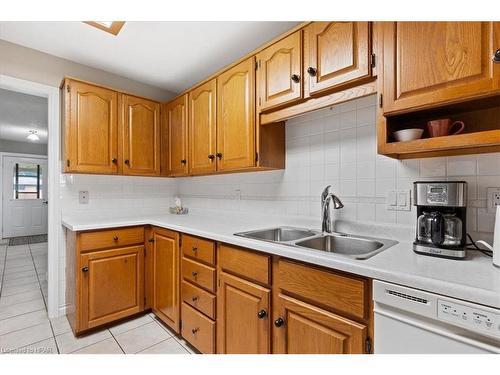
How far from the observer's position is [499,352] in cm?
69

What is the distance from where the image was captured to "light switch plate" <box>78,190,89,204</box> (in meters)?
2.37

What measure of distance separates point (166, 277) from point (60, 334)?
0.89 meters

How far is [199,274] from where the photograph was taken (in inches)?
65.8

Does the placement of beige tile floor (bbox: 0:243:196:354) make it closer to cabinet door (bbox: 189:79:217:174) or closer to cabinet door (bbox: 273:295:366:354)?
cabinet door (bbox: 273:295:366:354)

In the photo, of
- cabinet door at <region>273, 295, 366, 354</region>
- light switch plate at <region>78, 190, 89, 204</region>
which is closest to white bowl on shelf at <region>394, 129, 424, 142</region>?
cabinet door at <region>273, 295, 366, 354</region>

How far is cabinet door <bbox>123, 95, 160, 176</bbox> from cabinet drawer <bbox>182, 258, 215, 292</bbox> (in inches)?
45.5

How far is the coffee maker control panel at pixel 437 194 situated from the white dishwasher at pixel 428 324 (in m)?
0.44

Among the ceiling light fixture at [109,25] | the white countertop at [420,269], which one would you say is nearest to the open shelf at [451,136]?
the white countertop at [420,269]

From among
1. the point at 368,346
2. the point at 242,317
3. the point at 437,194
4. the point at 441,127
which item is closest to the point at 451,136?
the point at 441,127

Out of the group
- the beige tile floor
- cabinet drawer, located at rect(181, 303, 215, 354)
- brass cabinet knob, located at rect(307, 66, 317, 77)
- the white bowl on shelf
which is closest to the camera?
the white bowl on shelf

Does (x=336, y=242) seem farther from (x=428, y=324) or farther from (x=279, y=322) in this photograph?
(x=428, y=324)
